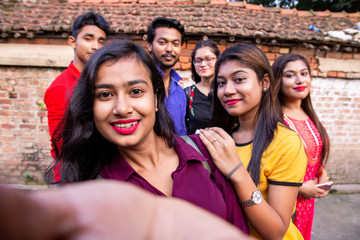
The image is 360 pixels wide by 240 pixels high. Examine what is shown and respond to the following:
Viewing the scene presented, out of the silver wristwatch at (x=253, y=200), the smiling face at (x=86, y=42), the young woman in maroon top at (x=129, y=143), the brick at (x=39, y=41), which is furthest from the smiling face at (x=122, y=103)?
the brick at (x=39, y=41)

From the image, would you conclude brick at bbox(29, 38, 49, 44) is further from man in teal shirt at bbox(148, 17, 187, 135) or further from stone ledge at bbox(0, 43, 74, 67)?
man in teal shirt at bbox(148, 17, 187, 135)

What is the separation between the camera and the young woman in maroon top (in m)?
1.09

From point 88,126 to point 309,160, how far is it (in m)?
1.92

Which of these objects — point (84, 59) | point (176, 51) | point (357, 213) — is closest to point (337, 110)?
point (357, 213)

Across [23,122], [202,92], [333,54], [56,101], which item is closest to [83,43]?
[56,101]

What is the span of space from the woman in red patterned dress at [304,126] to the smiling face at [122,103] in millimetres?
1587

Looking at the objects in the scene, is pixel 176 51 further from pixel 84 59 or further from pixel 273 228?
pixel 273 228

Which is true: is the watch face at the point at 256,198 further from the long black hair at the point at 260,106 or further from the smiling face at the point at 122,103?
the smiling face at the point at 122,103

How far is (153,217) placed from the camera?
14.0 inches

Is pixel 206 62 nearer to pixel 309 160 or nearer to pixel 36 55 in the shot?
pixel 309 160

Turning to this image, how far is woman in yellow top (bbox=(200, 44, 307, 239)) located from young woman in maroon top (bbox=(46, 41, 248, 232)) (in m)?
0.09

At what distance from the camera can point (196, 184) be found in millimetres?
1115

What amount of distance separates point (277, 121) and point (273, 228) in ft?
2.20

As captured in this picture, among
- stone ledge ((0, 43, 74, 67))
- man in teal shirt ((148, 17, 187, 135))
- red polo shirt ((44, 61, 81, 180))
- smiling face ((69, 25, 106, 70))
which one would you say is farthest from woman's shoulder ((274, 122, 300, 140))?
stone ledge ((0, 43, 74, 67))
